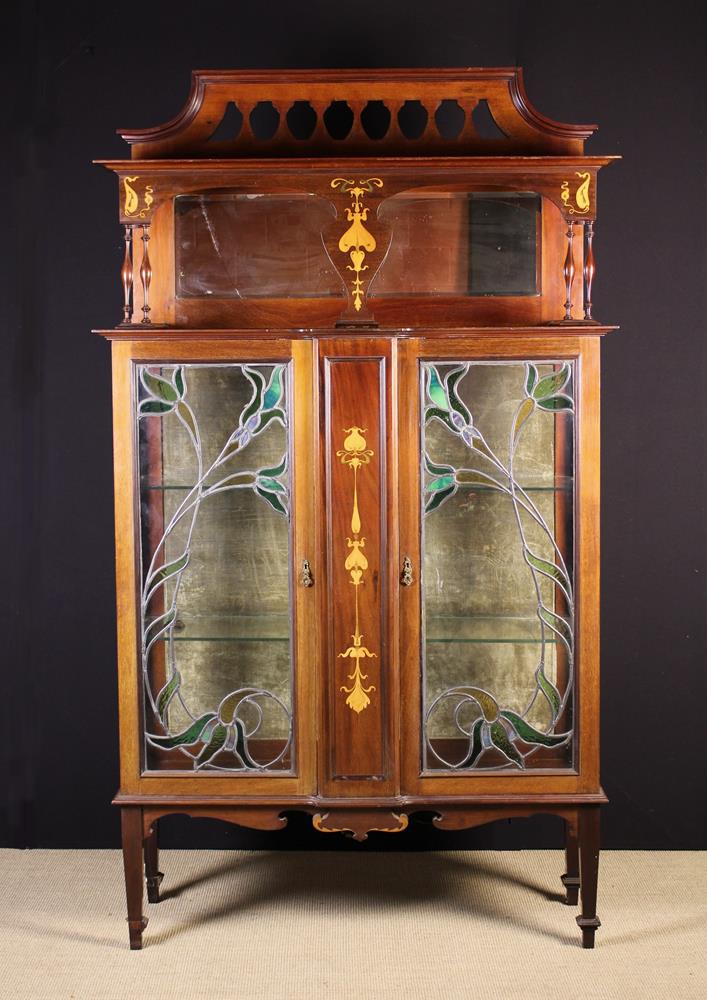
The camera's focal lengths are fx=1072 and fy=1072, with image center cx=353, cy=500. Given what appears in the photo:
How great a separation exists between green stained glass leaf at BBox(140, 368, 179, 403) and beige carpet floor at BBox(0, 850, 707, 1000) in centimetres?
151

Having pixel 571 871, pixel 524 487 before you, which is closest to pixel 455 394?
pixel 524 487

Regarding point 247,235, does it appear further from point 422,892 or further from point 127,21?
point 422,892

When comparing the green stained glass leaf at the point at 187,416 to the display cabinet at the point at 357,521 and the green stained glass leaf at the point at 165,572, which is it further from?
the green stained glass leaf at the point at 165,572

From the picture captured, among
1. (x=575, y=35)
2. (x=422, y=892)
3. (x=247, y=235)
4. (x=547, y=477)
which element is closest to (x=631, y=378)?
(x=547, y=477)

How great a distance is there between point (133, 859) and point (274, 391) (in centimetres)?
133

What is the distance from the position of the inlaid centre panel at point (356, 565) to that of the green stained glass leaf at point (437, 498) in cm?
13

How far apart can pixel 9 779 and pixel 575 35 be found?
308cm

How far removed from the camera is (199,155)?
119 inches

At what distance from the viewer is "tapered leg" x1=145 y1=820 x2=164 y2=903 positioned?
10.7 ft

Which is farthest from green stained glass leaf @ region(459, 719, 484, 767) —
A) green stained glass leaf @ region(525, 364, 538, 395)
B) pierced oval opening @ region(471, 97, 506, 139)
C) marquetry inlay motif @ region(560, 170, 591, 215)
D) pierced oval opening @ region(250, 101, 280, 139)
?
pierced oval opening @ region(250, 101, 280, 139)

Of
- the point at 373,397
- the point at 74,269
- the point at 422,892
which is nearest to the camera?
the point at 373,397

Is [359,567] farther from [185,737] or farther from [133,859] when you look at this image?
[133,859]

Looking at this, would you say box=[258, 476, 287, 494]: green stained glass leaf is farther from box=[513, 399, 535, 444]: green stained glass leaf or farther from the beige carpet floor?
the beige carpet floor

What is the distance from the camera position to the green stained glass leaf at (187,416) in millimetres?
2893
